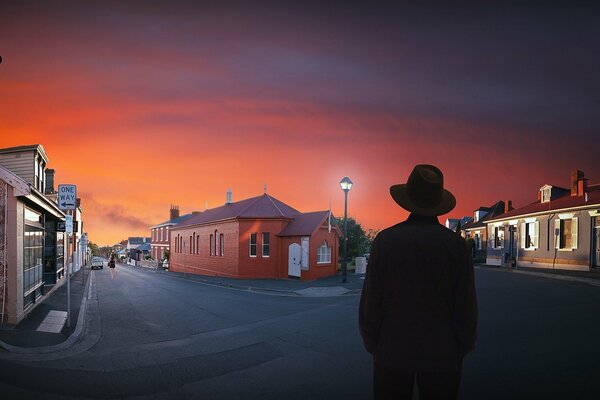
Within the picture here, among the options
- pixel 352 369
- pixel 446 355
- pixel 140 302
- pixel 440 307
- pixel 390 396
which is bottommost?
pixel 140 302

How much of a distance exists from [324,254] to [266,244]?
4707 millimetres

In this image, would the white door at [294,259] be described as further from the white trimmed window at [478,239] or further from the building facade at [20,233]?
the white trimmed window at [478,239]

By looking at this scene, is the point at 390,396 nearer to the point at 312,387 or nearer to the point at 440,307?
the point at 440,307

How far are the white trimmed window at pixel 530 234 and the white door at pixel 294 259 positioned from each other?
59.0 feet

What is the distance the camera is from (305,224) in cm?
2952

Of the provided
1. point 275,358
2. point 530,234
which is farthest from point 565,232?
point 275,358

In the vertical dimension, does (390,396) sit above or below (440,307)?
below

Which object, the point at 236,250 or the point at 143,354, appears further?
the point at 236,250

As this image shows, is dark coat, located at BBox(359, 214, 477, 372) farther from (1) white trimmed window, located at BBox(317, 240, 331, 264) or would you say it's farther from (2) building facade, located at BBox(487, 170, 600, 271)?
(2) building facade, located at BBox(487, 170, 600, 271)

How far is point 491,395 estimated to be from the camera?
17.6ft

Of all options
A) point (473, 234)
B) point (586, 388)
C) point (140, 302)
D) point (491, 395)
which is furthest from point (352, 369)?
point (473, 234)

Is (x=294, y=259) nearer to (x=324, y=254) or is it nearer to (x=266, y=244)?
(x=324, y=254)

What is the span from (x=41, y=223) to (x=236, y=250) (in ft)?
55.2

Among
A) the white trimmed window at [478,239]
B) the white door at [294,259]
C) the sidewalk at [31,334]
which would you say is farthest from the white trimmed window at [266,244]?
the white trimmed window at [478,239]
